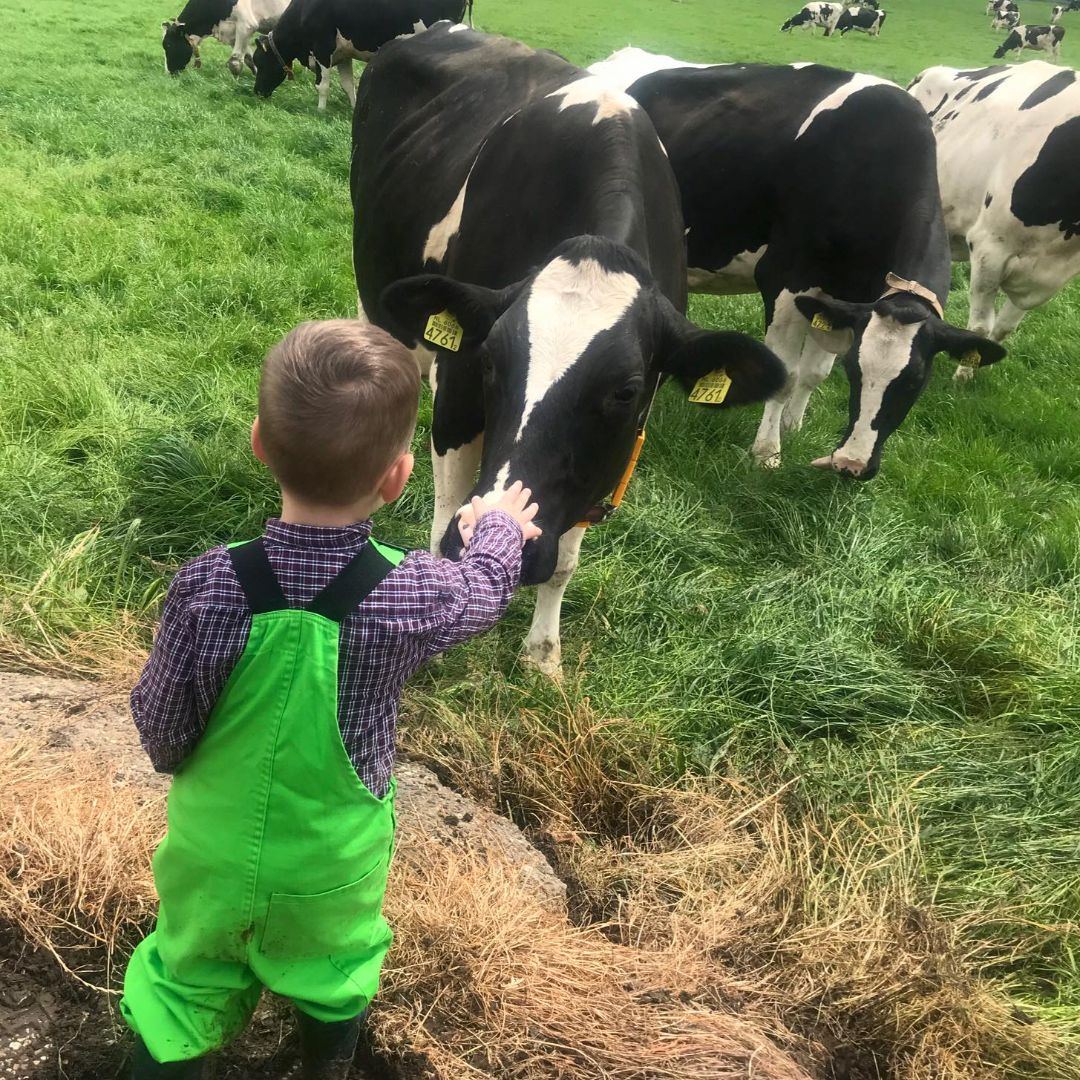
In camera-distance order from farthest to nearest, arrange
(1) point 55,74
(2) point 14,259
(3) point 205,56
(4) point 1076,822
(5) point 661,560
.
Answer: (3) point 205,56 → (1) point 55,74 → (2) point 14,259 → (5) point 661,560 → (4) point 1076,822

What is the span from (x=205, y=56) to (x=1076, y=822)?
19993mm

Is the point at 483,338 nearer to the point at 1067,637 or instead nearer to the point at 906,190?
the point at 1067,637

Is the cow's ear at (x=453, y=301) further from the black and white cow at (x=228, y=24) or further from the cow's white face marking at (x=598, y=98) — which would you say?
the black and white cow at (x=228, y=24)

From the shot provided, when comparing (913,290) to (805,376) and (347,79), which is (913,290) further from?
(347,79)

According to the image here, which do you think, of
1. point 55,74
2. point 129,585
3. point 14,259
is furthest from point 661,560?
point 55,74

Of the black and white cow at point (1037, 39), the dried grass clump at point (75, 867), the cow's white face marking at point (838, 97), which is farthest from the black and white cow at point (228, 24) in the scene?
the black and white cow at point (1037, 39)

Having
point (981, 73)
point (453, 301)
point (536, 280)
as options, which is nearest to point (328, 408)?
point (536, 280)

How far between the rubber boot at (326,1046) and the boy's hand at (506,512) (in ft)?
3.00

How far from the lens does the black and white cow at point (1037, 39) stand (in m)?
36.5

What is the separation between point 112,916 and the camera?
2078mm

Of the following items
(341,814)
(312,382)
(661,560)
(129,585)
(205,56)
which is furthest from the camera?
(205,56)

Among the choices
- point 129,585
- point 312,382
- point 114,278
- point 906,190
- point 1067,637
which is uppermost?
point 312,382

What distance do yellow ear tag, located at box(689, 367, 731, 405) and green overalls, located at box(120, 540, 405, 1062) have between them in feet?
5.18

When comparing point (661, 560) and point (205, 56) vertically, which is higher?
point (205, 56)
